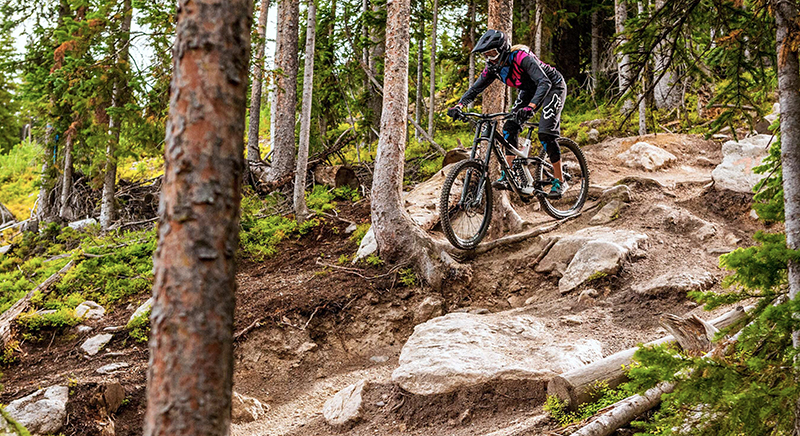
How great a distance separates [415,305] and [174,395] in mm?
5922

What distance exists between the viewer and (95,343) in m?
8.16

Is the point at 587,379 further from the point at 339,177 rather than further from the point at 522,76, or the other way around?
the point at 339,177

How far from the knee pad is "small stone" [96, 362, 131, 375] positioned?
6.39 m

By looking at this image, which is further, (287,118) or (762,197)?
(287,118)

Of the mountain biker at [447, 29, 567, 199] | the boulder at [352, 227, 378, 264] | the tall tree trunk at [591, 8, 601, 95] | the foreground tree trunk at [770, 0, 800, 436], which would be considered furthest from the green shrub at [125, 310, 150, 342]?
the tall tree trunk at [591, 8, 601, 95]

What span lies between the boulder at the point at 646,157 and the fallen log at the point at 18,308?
11.1m

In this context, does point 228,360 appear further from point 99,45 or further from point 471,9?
point 471,9

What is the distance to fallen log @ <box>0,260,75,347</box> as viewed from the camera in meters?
8.60

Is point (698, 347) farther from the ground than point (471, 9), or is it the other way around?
point (471, 9)

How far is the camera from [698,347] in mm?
4699

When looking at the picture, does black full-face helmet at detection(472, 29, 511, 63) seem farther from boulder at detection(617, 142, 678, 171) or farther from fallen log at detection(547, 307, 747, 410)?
boulder at detection(617, 142, 678, 171)

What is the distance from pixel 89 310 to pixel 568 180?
8.08 meters

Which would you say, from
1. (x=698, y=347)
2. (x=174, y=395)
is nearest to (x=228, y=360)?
(x=174, y=395)

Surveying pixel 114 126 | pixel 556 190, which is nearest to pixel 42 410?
pixel 556 190
